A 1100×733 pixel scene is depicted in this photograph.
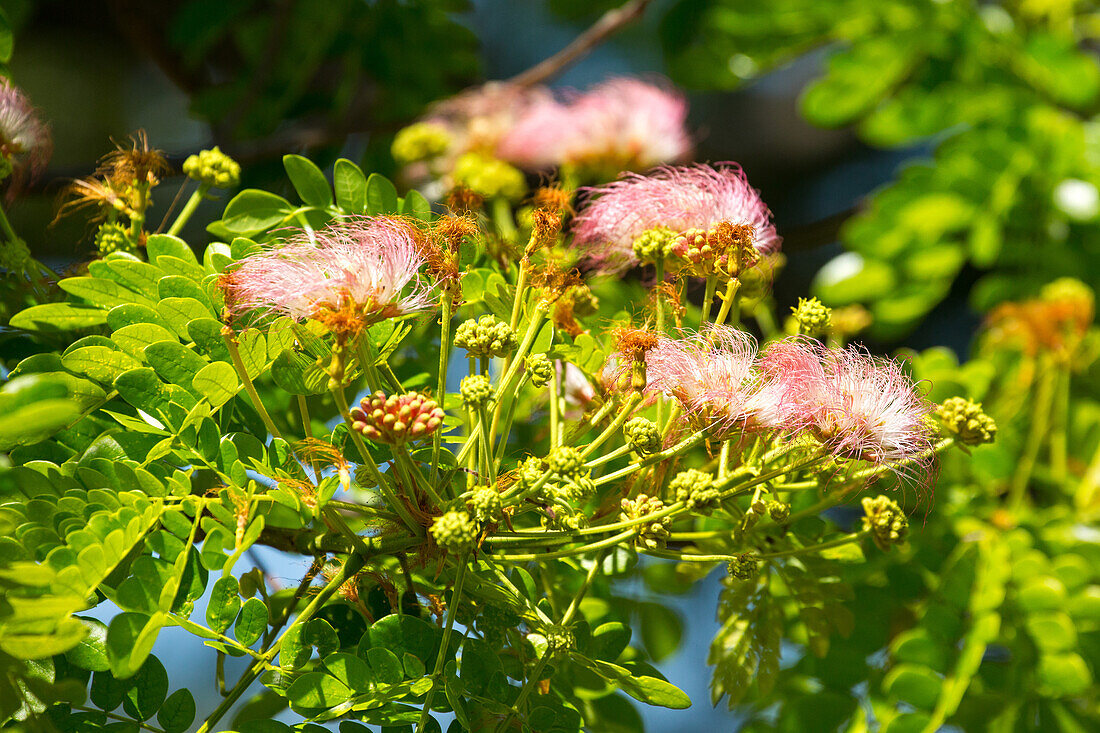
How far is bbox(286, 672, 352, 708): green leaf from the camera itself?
2.82ft

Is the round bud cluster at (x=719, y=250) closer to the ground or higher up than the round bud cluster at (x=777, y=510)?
higher up

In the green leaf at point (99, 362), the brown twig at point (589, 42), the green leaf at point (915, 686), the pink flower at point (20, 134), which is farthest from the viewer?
the brown twig at point (589, 42)

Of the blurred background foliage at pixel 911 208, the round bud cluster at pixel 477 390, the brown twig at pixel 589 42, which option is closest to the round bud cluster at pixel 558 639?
the round bud cluster at pixel 477 390

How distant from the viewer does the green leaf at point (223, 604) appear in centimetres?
88

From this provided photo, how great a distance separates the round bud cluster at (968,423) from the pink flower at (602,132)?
1.17 meters

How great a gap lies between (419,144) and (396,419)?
4.37 ft

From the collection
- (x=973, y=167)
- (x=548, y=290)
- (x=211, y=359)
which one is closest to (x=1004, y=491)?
(x=973, y=167)

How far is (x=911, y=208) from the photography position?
2.09 m

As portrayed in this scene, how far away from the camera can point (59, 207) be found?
122 centimetres

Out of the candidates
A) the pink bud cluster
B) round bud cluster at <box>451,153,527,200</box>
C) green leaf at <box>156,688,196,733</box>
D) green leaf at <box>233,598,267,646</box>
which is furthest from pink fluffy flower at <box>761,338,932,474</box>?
round bud cluster at <box>451,153,527,200</box>

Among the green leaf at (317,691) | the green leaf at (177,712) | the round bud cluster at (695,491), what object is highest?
the round bud cluster at (695,491)

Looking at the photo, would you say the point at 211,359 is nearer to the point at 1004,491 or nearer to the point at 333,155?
the point at 333,155

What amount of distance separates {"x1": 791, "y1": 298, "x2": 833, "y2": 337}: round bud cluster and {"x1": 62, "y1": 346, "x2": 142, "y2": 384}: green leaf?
0.73 meters

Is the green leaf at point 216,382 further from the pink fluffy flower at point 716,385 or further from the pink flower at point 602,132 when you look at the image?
the pink flower at point 602,132
